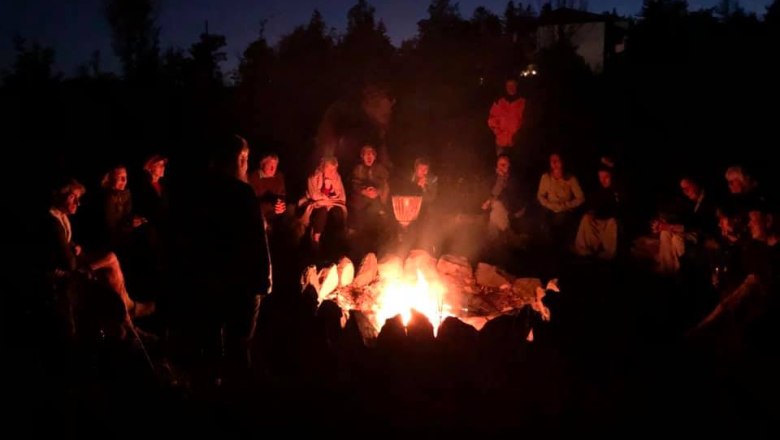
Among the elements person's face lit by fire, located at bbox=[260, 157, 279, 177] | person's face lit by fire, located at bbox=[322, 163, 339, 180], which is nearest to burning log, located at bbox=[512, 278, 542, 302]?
person's face lit by fire, located at bbox=[322, 163, 339, 180]

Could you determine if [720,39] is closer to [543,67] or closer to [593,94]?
[593,94]

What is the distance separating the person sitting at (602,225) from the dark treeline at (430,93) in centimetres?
189

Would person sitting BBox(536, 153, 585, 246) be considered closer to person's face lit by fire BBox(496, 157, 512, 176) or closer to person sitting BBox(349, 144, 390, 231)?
person's face lit by fire BBox(496, 157, 512, 176)

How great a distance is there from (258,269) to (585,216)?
5106mm

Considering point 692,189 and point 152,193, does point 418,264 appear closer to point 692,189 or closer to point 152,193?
point 152,193

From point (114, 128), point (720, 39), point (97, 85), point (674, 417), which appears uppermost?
point (720, 39)

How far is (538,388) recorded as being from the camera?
4137 millimetres

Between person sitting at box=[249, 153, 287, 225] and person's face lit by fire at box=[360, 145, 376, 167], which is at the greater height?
person's face lit by fire at box=[360, 145, 376, 167]

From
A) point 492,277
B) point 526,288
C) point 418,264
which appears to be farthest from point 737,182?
point 418,264

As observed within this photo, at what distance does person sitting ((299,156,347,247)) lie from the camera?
25.3ft

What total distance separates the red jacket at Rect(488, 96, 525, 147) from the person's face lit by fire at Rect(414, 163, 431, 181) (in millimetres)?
2029

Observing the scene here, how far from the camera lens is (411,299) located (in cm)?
613

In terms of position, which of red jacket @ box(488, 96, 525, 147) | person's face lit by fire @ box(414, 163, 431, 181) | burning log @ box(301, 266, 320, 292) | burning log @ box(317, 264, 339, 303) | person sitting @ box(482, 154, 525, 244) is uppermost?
red jacket @ box(488, 96, 525, 147)

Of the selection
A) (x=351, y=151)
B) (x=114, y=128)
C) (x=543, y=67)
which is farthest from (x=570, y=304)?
(x=543, y=67)
